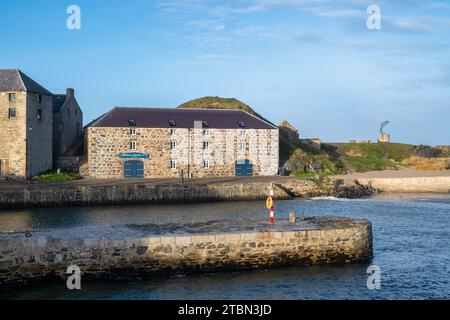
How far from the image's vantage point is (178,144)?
5188cm

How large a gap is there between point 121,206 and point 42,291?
76.4 ft

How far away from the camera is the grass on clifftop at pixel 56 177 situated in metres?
47.2

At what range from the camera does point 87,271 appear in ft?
63.9

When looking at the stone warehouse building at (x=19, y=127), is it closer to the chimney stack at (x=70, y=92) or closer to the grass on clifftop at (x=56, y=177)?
the grass on clifftop at (x=56, y=177)

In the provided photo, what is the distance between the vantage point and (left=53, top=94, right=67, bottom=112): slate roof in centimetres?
5456

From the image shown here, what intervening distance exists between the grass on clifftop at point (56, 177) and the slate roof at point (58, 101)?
745cm

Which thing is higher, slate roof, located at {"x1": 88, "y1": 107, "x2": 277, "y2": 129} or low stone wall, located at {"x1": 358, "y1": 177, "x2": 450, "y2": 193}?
slate roof, located at {"x1": 88, "y1": 107, "x2": 277, "y2": 129}

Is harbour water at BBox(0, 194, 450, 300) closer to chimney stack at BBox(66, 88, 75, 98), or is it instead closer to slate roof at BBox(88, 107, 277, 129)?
slate roof at BBox(88, 107, 277, 129)

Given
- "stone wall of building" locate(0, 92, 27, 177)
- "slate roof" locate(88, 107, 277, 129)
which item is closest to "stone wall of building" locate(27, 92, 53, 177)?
"stone wall of building" locate(0, 92, 27, 177)

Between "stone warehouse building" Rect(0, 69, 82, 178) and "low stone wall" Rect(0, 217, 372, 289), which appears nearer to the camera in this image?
"low stone wall" Rect(0, 217, 372, 289)

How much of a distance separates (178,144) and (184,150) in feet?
2.57

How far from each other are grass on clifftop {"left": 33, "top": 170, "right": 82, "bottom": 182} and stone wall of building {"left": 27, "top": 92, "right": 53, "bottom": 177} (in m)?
0.60

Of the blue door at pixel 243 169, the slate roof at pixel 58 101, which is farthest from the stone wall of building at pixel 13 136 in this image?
the blue door at pixel 243 169
